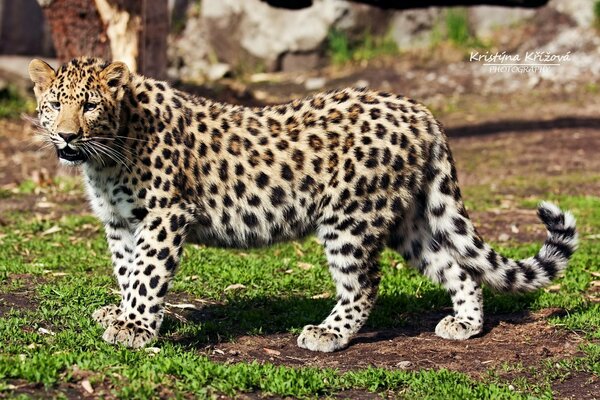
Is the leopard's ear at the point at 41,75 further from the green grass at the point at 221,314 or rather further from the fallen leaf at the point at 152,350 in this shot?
the fallen leaf at the point at 152,350

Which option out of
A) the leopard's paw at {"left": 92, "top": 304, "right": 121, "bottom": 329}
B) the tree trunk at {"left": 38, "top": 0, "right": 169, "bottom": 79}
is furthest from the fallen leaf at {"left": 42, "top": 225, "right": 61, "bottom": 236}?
the leopard's paw at {"left": 92, "top": 304, "right": 121, "bottom": 329}

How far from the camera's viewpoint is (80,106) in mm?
6902

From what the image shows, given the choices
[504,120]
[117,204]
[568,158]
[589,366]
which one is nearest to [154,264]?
[117,204]

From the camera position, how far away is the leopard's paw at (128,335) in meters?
6.87

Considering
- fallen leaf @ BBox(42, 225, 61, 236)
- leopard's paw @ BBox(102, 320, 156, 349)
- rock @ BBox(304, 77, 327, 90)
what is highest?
leopard's paw @ BBox(102, 320, 156, 349)

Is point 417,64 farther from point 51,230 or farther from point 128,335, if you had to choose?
point 128,335

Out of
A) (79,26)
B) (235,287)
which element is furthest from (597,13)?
(235,287)

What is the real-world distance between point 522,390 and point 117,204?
298cm

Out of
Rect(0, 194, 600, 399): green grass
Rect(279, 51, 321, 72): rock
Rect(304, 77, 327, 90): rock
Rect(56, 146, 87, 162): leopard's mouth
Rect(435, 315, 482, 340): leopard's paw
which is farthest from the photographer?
Rect(279, 51, 321, 72): rock

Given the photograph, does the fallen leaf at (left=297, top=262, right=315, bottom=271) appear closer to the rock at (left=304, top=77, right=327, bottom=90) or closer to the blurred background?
the blurred background

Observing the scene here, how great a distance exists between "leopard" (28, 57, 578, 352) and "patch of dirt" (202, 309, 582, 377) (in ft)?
0.44

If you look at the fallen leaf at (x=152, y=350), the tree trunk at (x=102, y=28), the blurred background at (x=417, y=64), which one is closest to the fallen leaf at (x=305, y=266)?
the fallen leaf at (x=152, y=350)

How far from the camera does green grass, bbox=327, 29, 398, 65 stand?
21.7 meters

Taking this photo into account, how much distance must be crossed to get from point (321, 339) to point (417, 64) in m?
14.7
